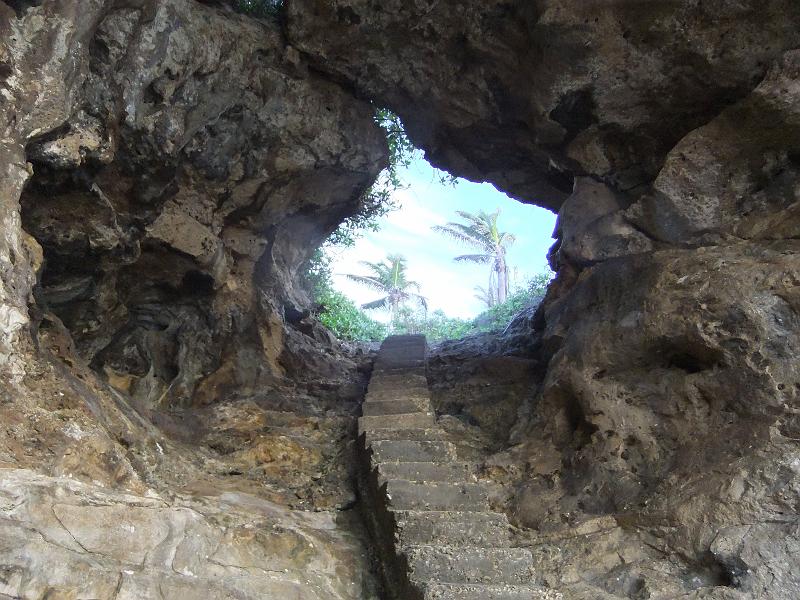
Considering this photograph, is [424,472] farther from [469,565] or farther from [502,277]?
[502,277]

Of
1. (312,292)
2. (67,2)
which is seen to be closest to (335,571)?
(67,2)

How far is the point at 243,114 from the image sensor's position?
6754 millimetres

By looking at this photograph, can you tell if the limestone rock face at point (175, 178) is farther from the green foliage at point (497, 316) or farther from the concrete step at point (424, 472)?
the green foliage at point (497, 316)

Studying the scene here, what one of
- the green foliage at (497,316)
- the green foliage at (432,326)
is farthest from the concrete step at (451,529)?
the green foliage at (497,316)

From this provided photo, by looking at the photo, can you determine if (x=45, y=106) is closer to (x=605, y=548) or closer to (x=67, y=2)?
(x=67, y=2)

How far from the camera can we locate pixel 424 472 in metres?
4.88

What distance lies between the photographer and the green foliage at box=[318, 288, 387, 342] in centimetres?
1123

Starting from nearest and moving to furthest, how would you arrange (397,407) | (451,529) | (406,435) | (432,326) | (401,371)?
(451,529) < (406,435) < (397,407) < (401,371) < (432,326)

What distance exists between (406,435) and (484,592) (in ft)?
6.57

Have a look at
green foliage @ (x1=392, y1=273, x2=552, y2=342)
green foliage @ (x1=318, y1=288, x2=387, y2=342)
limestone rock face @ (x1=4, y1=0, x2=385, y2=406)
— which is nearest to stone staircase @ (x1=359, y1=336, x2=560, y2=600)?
limestone rock face @ (x1=4, y1=0, x2=385, y2=406)

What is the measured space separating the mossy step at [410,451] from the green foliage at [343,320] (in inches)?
220

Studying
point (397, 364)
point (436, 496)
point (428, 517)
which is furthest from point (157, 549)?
point (397, 364)

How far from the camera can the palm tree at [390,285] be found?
90.9ft

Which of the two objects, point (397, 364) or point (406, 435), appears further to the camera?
point (397, 364)
